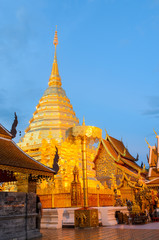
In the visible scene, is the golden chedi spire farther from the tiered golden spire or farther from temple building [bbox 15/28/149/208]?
the tiered golden spire

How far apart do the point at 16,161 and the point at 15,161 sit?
6cm

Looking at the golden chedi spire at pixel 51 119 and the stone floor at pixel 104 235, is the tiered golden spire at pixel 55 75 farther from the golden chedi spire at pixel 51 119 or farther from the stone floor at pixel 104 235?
the stone floor at pixel 104 235

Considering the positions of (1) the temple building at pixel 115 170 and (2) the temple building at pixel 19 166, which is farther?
(1) the temple building at pixel 115 170

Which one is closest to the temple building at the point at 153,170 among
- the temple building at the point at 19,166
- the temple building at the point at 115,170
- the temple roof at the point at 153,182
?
the temple roof at the point at 153,182

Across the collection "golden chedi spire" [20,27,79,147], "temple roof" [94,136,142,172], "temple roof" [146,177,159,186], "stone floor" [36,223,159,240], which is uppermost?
"golden chedi spire" [20,27,79,147]

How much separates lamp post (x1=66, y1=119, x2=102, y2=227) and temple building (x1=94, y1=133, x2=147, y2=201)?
6.42 meters

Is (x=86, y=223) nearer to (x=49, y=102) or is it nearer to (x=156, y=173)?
(x=156, y=173)

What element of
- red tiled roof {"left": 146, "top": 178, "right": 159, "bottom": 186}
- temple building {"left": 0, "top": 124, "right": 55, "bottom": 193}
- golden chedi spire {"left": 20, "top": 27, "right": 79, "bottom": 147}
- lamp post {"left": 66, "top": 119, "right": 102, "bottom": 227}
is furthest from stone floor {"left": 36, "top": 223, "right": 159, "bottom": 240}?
golden chedi spire {"left": 20, "top": 27, "right": 79, "bottom": 147}

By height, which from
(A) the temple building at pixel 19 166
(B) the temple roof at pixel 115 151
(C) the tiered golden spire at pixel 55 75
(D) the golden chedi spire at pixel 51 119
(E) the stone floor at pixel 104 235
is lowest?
(E) the stone floor at pixel 104 235

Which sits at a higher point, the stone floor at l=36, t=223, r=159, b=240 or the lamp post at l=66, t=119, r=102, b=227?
the lamp post at l=66, t=119, r=102, b=227

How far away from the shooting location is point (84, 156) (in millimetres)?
11570

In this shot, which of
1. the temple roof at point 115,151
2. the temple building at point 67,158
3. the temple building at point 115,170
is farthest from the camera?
the temple roof at point 115,151

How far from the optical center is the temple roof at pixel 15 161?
8305 mm

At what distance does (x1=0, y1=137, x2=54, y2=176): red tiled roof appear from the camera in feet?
27.2
